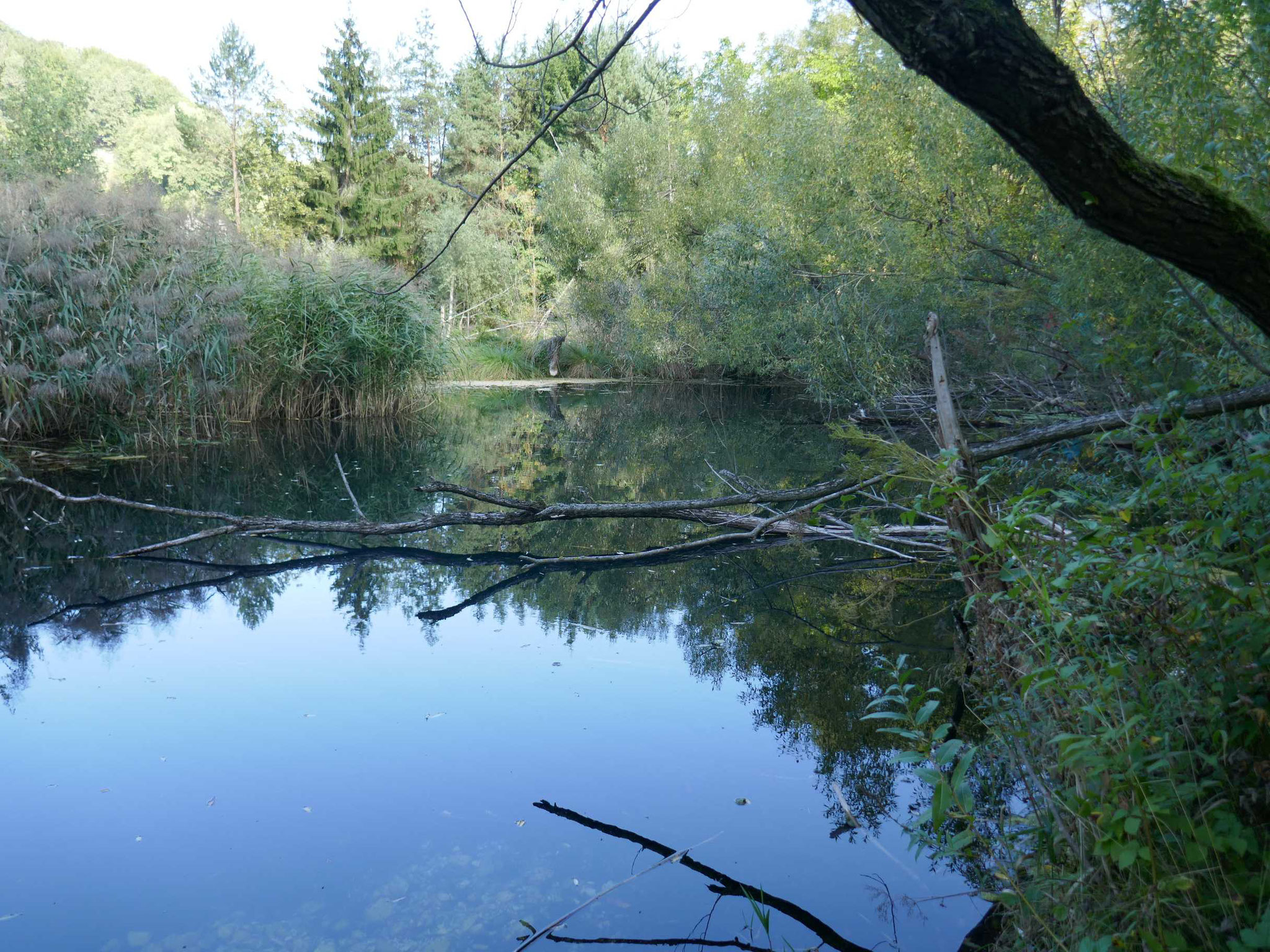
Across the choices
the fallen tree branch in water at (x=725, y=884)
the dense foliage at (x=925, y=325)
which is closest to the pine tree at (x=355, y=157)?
the dense foliage at (x=925, y=325)

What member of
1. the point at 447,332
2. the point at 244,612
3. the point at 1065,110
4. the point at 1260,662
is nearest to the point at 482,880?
the point at 1260,662

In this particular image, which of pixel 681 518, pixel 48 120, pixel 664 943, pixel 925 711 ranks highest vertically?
pixel 48 120

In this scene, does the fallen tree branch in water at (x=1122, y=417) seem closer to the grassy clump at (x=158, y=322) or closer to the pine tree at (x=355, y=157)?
the grassy clump at (x=158, y=322)

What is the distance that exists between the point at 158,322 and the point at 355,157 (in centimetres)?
3029

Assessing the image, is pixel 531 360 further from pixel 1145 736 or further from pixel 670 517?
pixel 1145 736

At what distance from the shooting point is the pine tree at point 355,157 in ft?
123

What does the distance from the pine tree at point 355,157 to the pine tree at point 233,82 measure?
4.30m

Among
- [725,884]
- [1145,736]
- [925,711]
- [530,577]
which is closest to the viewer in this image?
[1145,736]

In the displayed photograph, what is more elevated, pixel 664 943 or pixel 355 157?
pixel 355 157

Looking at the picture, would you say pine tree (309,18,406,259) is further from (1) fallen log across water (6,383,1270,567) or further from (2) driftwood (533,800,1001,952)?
(2) driftwood (533,800,1001,952)

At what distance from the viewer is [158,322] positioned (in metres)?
10.6

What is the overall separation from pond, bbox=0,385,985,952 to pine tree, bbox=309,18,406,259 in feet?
105

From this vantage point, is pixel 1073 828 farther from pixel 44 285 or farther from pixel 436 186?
pixel 436 186

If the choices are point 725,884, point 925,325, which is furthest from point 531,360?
point 725,884
